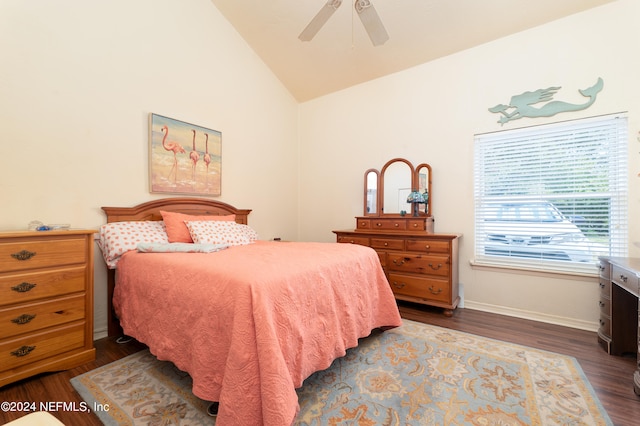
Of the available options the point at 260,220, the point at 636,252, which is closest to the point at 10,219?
the point at 260,220

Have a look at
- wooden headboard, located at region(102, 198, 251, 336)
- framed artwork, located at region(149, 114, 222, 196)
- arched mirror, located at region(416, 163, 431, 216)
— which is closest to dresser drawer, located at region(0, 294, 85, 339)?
wooden headboard, located at region(102, 198, 251, 336)

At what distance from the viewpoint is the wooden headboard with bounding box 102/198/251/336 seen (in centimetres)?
235

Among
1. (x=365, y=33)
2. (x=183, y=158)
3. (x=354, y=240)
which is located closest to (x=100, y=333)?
(x=183, y=158)

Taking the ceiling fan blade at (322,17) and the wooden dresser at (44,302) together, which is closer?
the wooden dresser at (44,302)

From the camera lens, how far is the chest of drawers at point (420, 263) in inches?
110

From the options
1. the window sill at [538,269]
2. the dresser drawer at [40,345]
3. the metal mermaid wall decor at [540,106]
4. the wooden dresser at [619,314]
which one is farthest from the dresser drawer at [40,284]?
the metal mermaid wall decor at [540,106]

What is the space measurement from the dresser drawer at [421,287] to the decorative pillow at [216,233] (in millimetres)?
1674

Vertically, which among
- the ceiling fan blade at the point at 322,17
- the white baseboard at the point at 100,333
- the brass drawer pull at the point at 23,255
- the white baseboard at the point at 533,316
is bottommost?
the white baseboard at the point at 100,333

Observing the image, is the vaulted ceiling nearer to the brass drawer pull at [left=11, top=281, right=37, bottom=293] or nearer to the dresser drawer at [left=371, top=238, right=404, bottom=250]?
the dresser drawer at [left=371, top=238, right=404, bottom=250]

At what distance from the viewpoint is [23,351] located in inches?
65.1

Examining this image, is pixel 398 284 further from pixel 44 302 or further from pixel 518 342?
pixel 44 302

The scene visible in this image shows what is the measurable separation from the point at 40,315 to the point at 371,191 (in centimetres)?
325

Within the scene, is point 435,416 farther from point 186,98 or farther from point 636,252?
point 186,98

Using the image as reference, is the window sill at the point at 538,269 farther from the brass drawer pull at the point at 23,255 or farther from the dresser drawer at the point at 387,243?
the brass drawer pull at the point at 23,255
